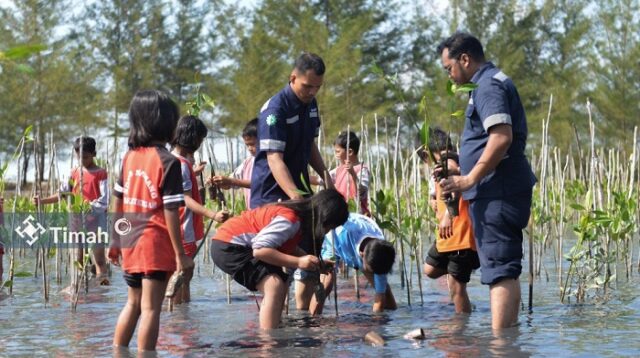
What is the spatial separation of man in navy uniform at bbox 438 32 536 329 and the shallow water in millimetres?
403

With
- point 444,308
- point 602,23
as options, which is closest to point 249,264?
point 444,308

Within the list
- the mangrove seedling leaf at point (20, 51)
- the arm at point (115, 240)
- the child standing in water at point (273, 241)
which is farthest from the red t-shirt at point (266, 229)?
the mangrove seedling leaf at point (20, 51)

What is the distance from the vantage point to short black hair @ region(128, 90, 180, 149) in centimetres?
530

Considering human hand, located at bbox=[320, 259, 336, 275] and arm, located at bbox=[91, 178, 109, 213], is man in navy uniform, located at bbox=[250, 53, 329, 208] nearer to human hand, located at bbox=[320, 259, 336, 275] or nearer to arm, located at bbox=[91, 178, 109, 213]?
human hand, located at bbox=[320, 259, 336, 275]

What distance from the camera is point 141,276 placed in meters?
5.30

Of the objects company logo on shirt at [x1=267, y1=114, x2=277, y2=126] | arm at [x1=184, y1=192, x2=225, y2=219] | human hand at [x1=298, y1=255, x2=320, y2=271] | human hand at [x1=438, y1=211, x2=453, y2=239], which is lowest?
human hand at [x1=298, y1=255, x2=320, y2=271]

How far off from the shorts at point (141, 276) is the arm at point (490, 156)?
161 centimetres

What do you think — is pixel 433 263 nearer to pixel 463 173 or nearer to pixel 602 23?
pixel 463 173

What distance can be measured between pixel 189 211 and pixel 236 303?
48.3 inches

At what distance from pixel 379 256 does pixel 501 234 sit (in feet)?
4.34

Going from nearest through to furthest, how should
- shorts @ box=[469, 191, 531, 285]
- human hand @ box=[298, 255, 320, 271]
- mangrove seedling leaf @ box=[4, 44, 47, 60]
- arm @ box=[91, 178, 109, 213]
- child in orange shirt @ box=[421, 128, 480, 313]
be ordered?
mangrove seedling leaf @ box=[4, 44, 47, 60] → shorts @ box=[469, 191, 531, 285] → human hand @ box=[298, 255, 320, 271] → child in orange shirt @ box=[421, 128, 480, 313] → arm @ box=[91, 178, 109, 213]

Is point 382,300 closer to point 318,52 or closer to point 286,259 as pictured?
point 286,259
